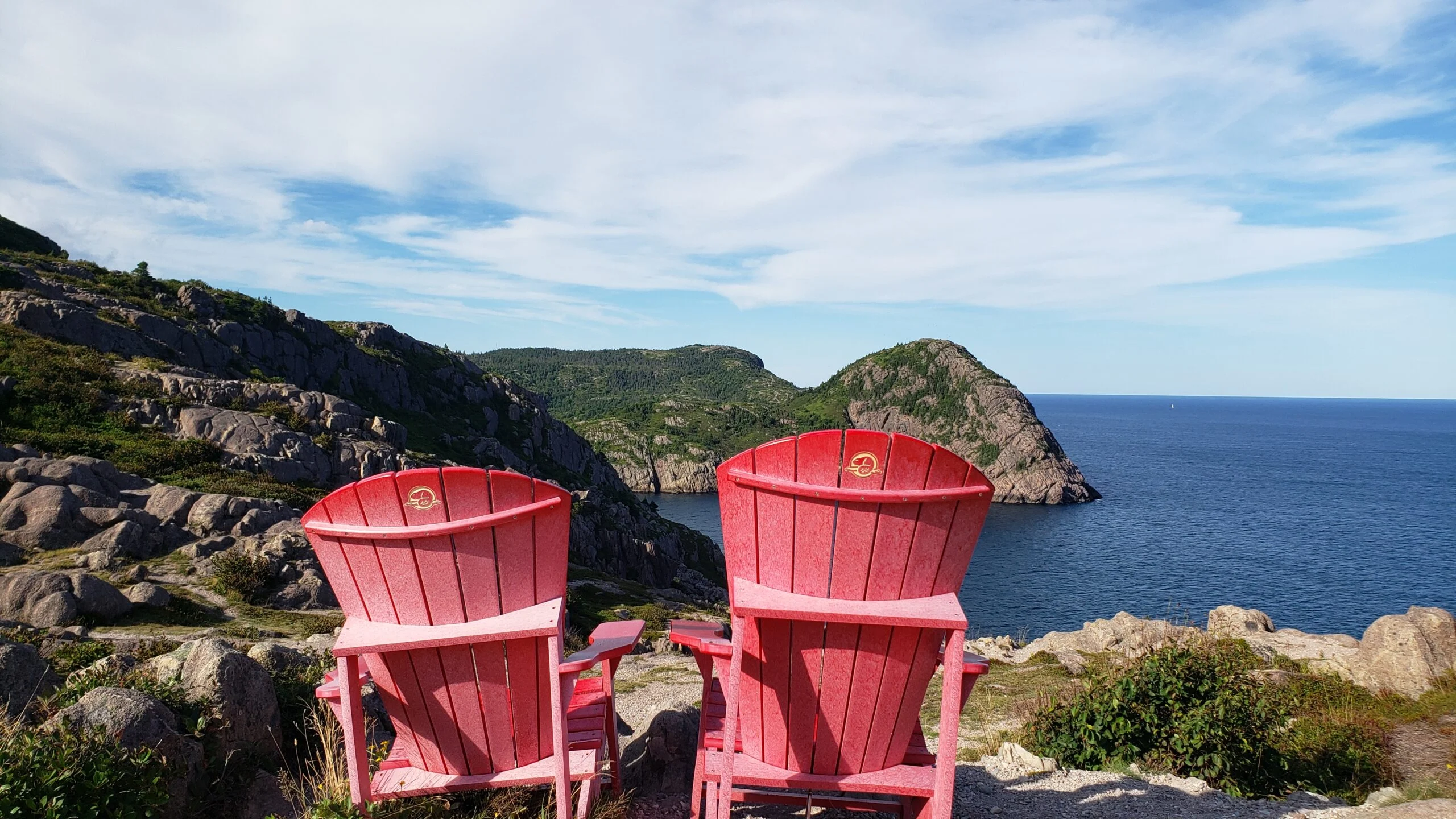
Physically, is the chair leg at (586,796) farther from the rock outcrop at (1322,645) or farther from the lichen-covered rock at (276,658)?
the rock outcrop at (1322,645)

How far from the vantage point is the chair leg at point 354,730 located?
2.92 meters

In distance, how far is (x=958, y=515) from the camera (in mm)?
2668

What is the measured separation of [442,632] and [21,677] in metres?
3.20

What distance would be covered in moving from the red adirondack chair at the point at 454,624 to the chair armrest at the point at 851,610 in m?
0.95

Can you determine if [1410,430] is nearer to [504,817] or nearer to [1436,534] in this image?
[1436,534]

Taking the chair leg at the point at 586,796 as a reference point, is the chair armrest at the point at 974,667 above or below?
above

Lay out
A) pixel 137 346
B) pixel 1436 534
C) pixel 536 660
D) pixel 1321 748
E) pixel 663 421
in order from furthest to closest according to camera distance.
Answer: pixel 663 421 → pixel 1436 534 → pixel 137 346 → pixel 1321 748 → pixel 536 660

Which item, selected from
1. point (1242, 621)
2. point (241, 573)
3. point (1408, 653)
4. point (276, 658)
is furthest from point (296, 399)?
point (1408, 653)

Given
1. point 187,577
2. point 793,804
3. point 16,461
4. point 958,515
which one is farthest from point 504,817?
point 16,461

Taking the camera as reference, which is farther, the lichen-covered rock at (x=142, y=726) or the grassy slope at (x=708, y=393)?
the grassy slope at (x=708, y=393)

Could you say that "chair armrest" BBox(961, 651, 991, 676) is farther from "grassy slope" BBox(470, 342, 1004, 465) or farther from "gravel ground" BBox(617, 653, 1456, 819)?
"grassy slope" BBox(470, 342, 1004, 465)

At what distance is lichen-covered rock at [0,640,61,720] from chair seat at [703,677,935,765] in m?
3.86

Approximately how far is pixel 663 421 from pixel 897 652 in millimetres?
106171

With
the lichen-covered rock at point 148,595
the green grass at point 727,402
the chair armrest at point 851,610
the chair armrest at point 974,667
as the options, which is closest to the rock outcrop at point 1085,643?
the chair armrest at point 974,667
